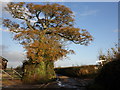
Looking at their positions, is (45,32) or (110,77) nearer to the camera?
(110,77)

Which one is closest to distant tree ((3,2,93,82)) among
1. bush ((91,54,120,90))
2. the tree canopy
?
the tree canopy

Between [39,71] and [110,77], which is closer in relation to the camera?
[110,77]

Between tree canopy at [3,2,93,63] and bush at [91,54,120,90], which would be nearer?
bush at [91,54,120,90]

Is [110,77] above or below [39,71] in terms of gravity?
above

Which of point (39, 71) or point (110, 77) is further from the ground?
point (110, 77)

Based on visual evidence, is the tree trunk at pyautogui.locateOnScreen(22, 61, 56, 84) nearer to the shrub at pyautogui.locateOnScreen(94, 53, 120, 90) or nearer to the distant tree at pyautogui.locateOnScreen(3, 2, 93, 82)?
the distant tree at pyautogui.locateOnScreen(3, 2, 93, 82)

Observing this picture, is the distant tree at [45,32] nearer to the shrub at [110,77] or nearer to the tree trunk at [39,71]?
the tree trunk at [39,71]

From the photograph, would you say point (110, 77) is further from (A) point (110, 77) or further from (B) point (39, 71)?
(B) point (39, 71)

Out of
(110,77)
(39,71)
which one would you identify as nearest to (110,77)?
(110,77)

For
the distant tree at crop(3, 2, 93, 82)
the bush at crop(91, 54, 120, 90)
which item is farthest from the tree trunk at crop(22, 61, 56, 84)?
the bush at crop(91, 54, 120, 90)

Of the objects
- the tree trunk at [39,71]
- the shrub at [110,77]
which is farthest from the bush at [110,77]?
the tree trunk at [39,71]

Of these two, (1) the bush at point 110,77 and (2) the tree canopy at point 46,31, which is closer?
(1) the bush at point 110,77

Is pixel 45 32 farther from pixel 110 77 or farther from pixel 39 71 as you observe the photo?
pixel 110 77

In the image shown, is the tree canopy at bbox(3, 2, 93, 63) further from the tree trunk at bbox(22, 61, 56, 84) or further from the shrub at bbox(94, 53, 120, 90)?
the shrub at bbox(94, 53, 120, 90)
